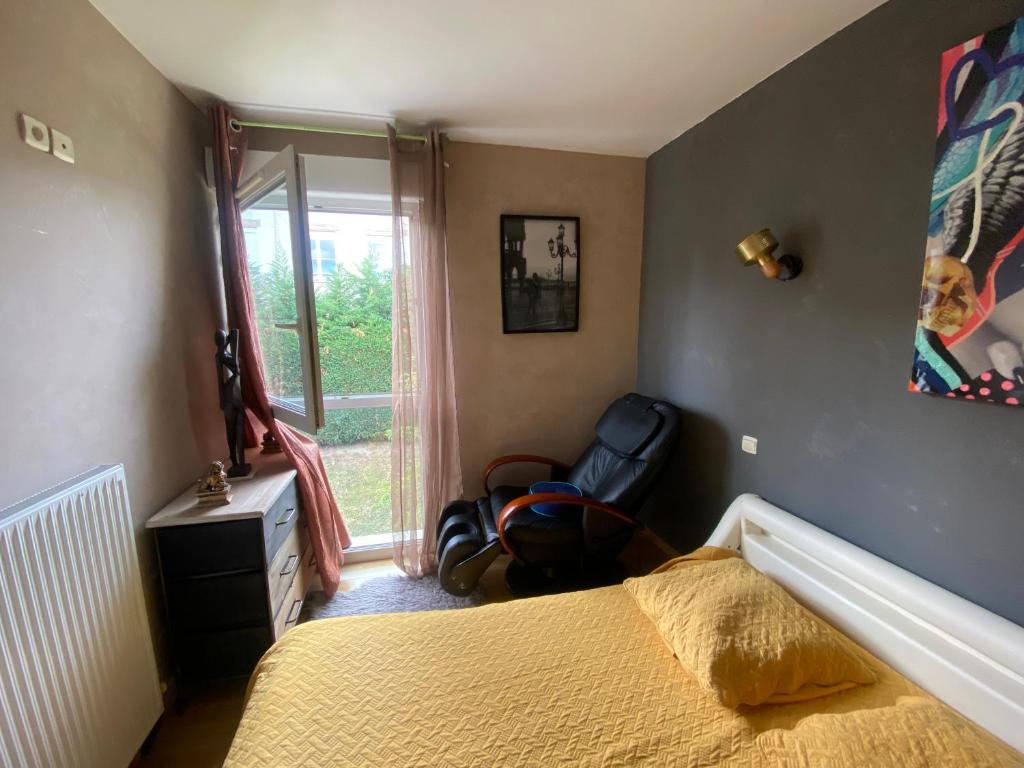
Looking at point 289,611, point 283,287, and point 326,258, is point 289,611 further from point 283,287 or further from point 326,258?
point 326,258

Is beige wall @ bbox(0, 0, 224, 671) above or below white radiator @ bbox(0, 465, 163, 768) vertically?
above

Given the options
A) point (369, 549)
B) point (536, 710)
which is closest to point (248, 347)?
point (369, 549)

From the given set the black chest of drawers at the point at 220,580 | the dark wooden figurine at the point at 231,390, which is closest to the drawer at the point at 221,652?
the black chest of drawers at the point at 220,580

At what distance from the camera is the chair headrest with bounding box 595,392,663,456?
2.29 meters

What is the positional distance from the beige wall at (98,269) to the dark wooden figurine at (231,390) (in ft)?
0.52

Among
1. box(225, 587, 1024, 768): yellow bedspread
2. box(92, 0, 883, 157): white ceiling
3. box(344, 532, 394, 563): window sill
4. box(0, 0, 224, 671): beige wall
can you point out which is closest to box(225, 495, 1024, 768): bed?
box(225, 587, 1024, 768): yellow bedspread

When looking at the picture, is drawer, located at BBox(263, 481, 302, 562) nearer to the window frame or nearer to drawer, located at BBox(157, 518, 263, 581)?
drawer, located at BBox(157, 518, 263, 581)

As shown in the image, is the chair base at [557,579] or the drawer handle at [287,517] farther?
the chair base at [557,579]

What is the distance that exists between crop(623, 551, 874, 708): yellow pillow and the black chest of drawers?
1.50 meters

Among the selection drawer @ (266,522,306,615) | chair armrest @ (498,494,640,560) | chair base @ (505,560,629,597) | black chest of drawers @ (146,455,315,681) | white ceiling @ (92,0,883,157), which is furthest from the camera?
chair base @ (505,560,629,597)

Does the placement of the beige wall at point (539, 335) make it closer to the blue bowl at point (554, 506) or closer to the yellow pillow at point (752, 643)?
the blue bowl at point (554, 506)

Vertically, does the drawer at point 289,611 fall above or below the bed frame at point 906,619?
below

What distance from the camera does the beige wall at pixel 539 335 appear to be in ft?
8.37

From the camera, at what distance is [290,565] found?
2.00m
